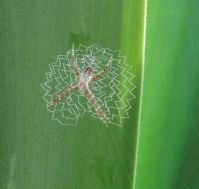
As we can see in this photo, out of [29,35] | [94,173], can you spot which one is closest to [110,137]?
[94,173]

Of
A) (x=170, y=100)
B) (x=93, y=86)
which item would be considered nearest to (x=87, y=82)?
(x=93, y=86)

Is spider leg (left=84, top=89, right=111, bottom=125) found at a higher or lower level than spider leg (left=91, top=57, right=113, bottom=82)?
lower

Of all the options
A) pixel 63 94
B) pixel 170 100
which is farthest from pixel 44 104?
pixel 170 100

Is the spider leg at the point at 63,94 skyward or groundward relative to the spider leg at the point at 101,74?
groundward

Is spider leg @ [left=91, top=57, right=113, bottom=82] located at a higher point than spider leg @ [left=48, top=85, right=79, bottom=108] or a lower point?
higher

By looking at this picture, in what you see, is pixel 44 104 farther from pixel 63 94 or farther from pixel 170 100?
pixel 170 100

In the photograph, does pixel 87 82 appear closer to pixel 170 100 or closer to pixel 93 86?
pixel 93 86

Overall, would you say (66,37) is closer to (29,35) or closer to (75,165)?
(29,35)

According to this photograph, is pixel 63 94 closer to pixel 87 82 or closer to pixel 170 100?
pixel 87 82
